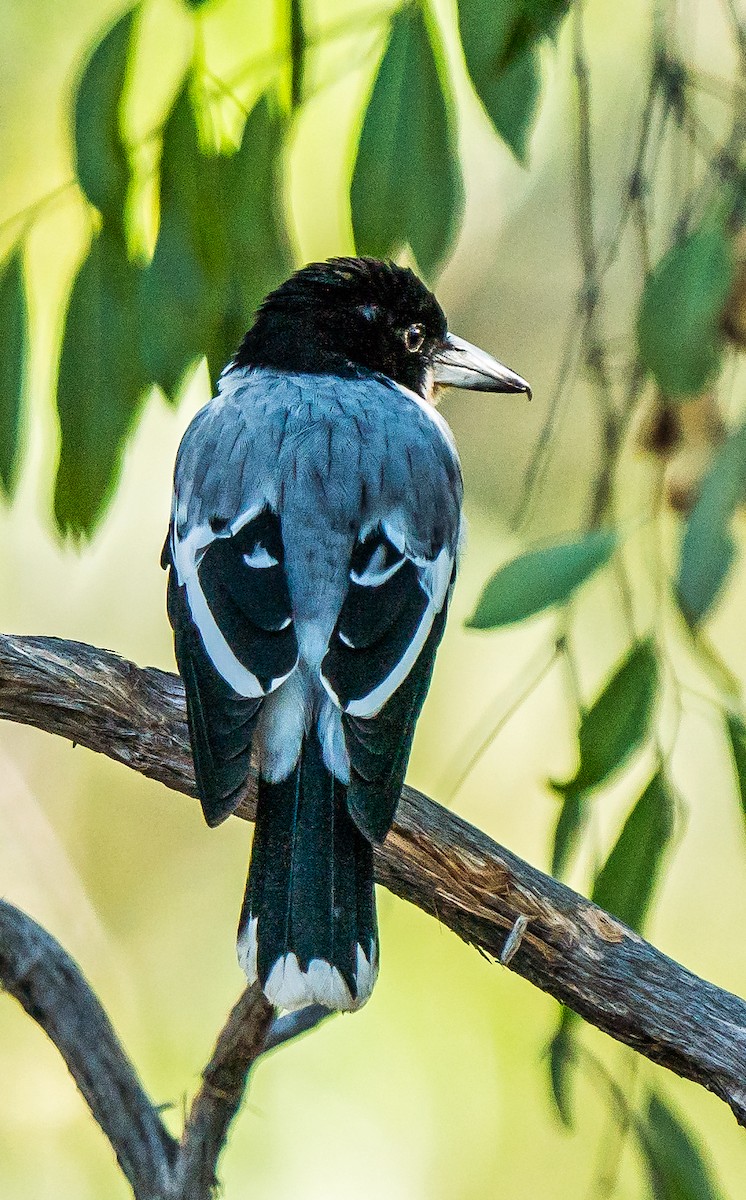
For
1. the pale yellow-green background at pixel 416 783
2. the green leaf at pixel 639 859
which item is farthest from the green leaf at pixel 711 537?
the pale yellow-green background at pixel 416 783

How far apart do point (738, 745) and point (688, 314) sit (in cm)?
58

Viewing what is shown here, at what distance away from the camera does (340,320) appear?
2732 mm

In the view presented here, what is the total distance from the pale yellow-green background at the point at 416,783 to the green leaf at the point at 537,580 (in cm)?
133

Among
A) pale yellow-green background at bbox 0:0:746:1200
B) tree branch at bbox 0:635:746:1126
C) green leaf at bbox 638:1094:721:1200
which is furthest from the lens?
pale yellow-green background at bbox 0:0:746:1200

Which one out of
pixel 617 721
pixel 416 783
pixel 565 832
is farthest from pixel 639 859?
pixel 416 783

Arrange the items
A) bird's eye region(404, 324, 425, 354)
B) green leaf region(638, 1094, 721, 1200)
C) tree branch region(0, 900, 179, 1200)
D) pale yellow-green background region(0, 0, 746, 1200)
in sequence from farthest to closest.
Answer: pale yellow-green background region(0, 0, 746, 1200) < bird's eye region(404, 324, 425, 354) < green leaf region(638, 1094, 721, 1200) < tree branch region(0, 900, 179, 1200)

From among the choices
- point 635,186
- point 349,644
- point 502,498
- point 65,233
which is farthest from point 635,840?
point 502,498

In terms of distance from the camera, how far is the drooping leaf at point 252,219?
2.24m

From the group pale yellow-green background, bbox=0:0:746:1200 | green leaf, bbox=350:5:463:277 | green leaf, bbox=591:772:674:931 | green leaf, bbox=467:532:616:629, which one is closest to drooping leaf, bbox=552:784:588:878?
green leaf, bbox=591:772:674:931

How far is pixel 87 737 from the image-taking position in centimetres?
208

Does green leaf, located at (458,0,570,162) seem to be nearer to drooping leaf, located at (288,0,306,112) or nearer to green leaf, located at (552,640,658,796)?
drooping leaf, located at (288,0,306,112)

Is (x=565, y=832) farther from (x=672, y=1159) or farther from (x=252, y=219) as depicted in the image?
(x=252, y=219)

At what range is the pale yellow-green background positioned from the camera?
3604mm

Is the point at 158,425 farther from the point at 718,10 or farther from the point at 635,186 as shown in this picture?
the point at 718,10
